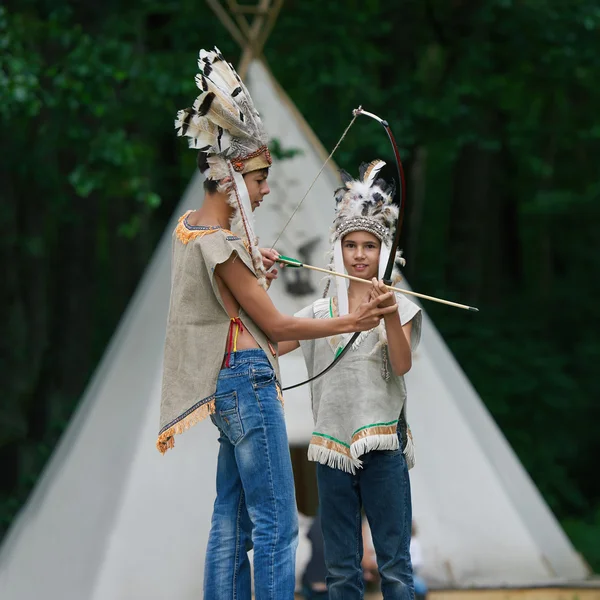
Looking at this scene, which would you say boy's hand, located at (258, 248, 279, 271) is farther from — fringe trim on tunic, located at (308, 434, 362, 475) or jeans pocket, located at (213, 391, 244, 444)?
fringe trim on tunic, located at (308, 434, 362, 475)

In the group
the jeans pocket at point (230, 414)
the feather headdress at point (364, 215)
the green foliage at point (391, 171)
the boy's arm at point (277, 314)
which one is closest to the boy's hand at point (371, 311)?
the boy's arm at point (277, 314)

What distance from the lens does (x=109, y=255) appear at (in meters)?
10.8

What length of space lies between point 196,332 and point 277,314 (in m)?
0.22

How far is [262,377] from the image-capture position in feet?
10.4

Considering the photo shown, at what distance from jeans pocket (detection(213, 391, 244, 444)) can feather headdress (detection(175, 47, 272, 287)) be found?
1.07 feet

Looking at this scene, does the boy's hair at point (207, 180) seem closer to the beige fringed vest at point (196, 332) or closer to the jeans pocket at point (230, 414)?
the beige fringed vest at point (196, 332)

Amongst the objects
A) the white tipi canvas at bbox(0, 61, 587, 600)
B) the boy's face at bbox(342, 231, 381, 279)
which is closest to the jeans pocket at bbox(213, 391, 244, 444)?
the boy's face at bbox(342, 231, 381, 279)

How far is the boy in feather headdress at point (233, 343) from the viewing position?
313 centimetres

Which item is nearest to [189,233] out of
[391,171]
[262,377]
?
[262,377]

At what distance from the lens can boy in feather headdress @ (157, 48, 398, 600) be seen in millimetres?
3127

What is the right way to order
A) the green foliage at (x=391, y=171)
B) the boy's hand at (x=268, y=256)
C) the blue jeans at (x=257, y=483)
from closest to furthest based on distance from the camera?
1. the blue jeans at (x=257, y=483)
2. the boy's hand at (x=268, y=256)
3. the green foliage at (x=391, y=171)

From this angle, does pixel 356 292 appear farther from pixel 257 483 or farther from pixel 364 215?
pixel 257 483

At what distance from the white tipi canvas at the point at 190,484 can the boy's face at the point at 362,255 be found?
193 cm

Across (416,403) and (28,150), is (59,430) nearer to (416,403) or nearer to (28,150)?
(28,150)
